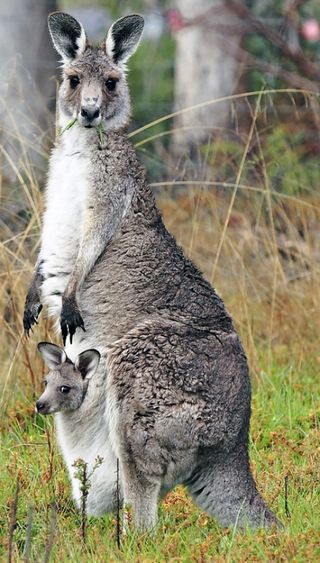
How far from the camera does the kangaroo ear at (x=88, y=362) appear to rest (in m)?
5.22

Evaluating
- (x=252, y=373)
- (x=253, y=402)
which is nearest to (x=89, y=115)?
(x=253, y=402)

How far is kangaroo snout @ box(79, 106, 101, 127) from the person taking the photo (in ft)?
18.5

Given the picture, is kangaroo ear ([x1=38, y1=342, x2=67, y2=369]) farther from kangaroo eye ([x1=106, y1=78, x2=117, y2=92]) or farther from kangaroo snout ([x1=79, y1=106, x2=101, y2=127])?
kangaroo eye ([x1=106, y1=78, x2=117, y2=92])

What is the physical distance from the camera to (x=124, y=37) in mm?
6043

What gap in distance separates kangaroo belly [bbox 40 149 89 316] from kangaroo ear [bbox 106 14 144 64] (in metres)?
0.60

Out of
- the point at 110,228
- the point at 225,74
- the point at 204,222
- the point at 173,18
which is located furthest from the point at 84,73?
the point at 225,74

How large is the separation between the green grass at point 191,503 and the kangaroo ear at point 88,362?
47 centimetres

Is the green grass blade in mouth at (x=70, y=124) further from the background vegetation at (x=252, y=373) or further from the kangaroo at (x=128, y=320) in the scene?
the background vegetation at (x=252, y=373)

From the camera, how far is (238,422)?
5160 millimetres

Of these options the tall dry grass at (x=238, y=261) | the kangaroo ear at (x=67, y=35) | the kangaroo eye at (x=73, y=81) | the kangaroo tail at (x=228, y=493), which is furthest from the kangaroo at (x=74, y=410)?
the kangaroo ear at (x=67, y=35)

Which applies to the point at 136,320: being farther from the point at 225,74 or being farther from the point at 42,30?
the point at 225,74

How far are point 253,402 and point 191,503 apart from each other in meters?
1.36

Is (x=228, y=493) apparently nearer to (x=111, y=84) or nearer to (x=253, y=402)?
(x=253, y=402)

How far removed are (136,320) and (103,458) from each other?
67 centimetres
